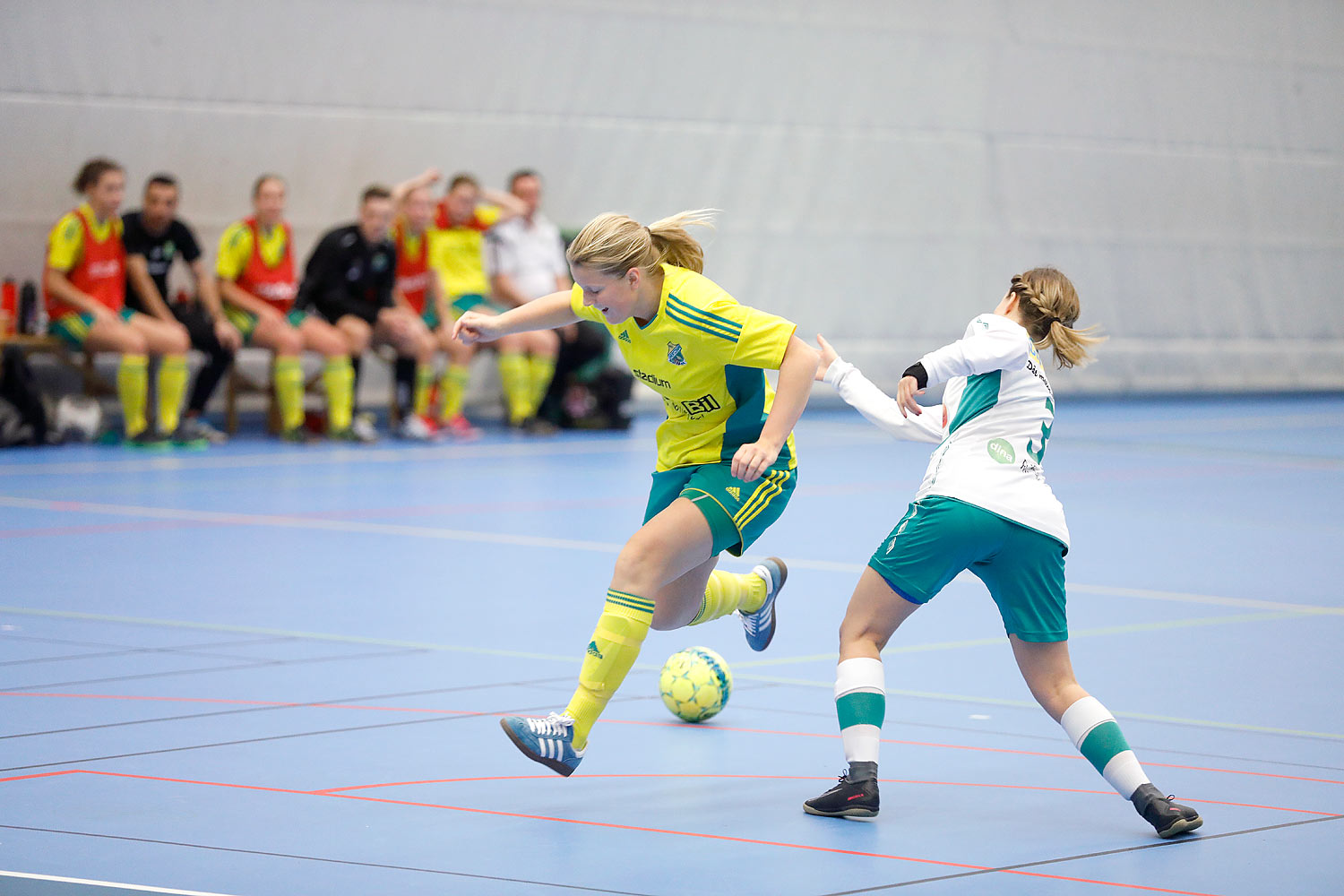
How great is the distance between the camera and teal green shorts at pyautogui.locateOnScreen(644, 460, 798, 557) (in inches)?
196

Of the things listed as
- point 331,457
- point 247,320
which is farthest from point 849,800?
point 247,320

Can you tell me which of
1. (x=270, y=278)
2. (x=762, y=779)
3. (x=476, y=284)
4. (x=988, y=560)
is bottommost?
(x=762, y=779)

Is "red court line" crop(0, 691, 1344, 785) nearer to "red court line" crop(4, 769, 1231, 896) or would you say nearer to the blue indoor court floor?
the blue indoor court floor

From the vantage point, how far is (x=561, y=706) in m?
5.62

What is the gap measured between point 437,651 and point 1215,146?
17.5 m

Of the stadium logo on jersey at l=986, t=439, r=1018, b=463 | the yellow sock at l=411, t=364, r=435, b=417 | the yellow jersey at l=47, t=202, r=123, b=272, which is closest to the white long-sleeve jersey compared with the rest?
the stadium logo on jersey at l=986, t=439, r=1018, b=463

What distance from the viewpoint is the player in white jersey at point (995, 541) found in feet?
14.5

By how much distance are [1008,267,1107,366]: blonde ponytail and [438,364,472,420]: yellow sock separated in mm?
10544

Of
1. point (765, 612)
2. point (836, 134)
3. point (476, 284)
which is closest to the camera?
point (765, 612)

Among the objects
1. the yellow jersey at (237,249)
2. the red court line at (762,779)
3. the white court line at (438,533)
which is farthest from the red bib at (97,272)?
the red court line at (762,779)

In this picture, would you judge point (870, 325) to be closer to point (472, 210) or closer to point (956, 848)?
point (472, 210)

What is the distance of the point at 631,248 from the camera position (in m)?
4.86

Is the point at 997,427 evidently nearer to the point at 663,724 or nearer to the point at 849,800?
the point at 849,800

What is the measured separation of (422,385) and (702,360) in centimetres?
989
